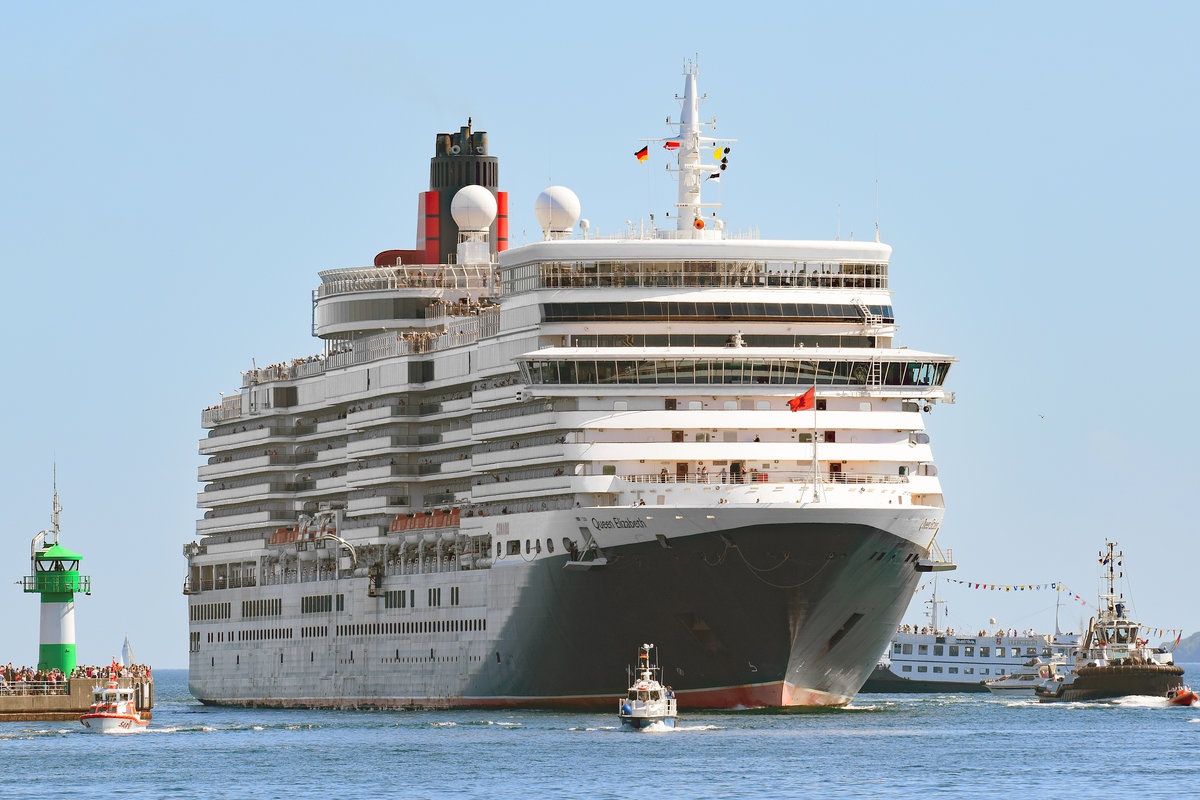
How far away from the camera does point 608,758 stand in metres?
81.8

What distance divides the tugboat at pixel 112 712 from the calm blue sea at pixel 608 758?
0.90 m

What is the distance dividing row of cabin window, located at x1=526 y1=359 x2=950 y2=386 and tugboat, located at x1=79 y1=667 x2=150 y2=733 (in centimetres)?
2266

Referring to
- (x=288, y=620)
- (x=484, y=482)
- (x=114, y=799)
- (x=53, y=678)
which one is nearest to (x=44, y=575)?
(x=53, y=678)

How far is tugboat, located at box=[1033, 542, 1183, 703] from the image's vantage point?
120625 millimetres

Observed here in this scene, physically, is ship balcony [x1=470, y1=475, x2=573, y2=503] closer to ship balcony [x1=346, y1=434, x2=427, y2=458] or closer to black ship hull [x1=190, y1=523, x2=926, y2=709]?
black ship hull [x1=190, y1=523, x2=926, y2=709]

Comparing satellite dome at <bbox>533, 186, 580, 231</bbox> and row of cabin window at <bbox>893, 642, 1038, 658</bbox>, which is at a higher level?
satellite dome at <bbox>533, 186, 580, 231</bbox>

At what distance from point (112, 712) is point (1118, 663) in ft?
151

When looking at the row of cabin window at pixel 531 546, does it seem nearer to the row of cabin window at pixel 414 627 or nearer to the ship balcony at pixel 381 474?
the row of cabin window at pixel 414 627

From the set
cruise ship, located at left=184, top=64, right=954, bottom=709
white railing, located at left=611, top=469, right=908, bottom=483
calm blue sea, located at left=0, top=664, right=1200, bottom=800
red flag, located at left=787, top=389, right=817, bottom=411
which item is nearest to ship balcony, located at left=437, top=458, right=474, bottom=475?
cruise ship, located at left=184, top=64, right=954, bottom=709

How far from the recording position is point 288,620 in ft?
391

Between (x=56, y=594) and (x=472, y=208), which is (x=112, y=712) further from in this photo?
(x=472, y=208)

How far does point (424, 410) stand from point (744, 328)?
19.4 m

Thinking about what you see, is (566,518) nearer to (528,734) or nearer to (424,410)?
(528,734)

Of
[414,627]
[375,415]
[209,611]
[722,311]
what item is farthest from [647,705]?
[209,611]
